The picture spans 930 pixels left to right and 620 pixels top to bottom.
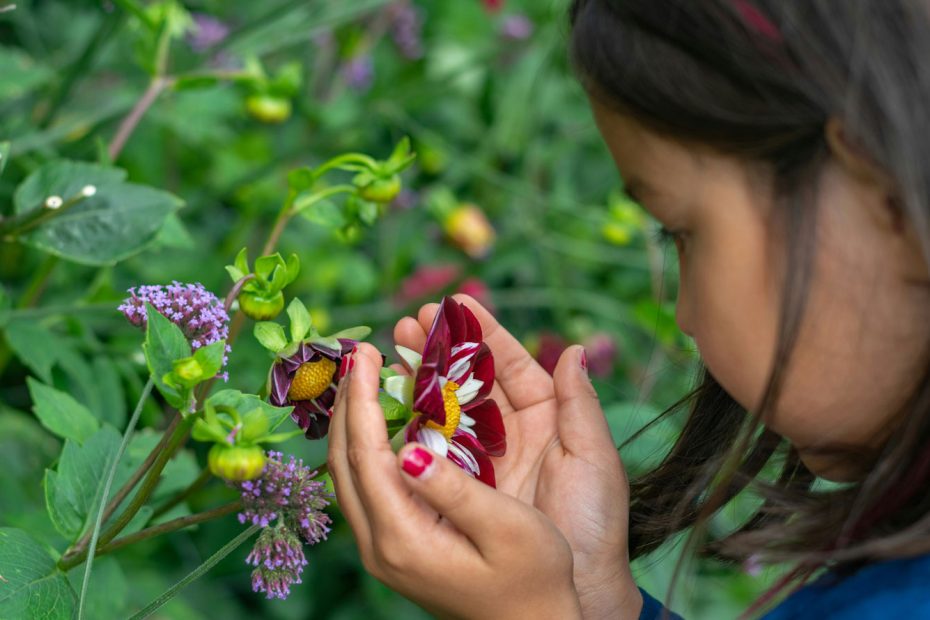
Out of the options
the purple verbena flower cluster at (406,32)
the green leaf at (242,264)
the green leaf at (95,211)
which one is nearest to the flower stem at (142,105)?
the green leaf at (95,211)

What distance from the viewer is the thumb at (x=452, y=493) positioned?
0.71 m

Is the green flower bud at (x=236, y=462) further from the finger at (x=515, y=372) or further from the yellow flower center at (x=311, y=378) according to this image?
the finger at (x=515, y=372)

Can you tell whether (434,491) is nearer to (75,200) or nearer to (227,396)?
(227,396)

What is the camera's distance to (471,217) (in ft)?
6.21

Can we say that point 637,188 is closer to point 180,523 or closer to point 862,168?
point 862,168

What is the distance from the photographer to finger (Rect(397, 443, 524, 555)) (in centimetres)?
71

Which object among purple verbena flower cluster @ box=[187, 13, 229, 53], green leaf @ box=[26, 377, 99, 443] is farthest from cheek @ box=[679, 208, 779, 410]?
purple verbena flower cluster @ box=[187, 13, 229, 53]

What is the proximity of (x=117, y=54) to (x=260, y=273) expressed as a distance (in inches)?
36.5

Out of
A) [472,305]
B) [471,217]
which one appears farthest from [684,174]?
[471,217]

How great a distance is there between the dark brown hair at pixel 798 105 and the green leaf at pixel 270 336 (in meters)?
0.26

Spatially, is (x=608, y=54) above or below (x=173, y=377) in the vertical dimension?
above

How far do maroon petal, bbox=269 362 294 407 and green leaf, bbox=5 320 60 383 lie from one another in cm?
35

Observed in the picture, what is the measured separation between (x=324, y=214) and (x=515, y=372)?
7.9 inches

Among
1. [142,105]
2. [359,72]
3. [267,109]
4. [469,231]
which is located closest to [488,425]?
[142,105]
